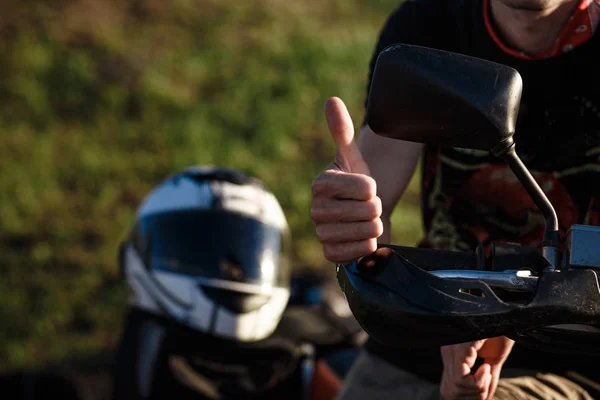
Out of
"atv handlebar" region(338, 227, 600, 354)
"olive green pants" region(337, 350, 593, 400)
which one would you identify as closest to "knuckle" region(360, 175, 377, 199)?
"atv handlebar" region(338, 227, 600, 354)

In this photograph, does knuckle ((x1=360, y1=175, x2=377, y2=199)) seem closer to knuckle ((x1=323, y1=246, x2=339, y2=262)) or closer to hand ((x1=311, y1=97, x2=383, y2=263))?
hand ((x1=311, y1=97, x2=383, y2=263))

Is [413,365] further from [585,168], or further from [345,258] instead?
[345,258]

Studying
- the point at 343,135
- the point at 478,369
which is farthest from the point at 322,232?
the point at 478,369

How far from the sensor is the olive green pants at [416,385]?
5.98ft

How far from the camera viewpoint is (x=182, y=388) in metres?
2.93

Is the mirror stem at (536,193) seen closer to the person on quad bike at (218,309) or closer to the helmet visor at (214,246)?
→ the person on quad bike at (218,309)

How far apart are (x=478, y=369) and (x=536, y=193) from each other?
21.1 inches

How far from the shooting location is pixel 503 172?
6.70ft

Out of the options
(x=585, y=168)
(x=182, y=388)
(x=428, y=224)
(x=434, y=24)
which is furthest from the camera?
(x=182, y=388)

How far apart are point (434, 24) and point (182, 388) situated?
1.61 m

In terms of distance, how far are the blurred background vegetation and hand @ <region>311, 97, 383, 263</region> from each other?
10.1ft

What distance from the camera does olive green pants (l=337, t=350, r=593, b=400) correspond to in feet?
5.98

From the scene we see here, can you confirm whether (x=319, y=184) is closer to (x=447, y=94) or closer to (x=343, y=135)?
(x=343, y=135)

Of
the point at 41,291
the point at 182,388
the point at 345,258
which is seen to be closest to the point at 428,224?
the point at 345,258
